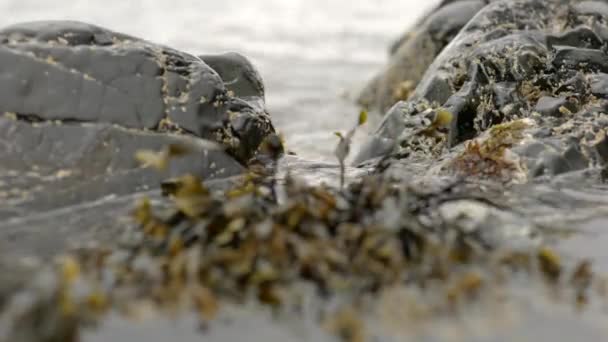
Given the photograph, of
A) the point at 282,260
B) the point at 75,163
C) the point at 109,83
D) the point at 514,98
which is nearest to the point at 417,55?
the point at 514,98

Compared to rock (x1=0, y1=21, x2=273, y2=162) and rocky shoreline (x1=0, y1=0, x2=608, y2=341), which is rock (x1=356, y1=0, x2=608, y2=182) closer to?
rocky shoreline (x1=0, y1=0, x2=608, y2=341)

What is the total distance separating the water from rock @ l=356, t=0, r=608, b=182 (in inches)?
69.3

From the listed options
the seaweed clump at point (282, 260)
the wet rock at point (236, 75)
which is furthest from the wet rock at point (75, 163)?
the wet rock at point (236, 75)

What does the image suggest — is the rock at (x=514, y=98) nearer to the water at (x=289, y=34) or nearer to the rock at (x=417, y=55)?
the rock at (x=417, y=55)

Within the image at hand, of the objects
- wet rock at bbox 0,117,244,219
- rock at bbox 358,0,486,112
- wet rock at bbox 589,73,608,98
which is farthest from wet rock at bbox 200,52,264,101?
Result: rock at bbox 358,0,486,112

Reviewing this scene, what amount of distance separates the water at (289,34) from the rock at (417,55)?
0.35m

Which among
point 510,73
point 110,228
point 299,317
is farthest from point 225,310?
point 510,73

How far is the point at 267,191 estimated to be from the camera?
3729 mm

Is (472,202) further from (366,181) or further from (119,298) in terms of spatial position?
(119,298)

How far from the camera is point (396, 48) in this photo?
31.9ft

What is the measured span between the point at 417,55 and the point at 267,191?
4.71 m

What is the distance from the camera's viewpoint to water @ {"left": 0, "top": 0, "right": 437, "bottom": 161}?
856 centimetres

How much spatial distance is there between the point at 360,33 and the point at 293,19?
5.06ft

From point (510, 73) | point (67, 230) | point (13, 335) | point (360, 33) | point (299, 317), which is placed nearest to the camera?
point (13, 335)
